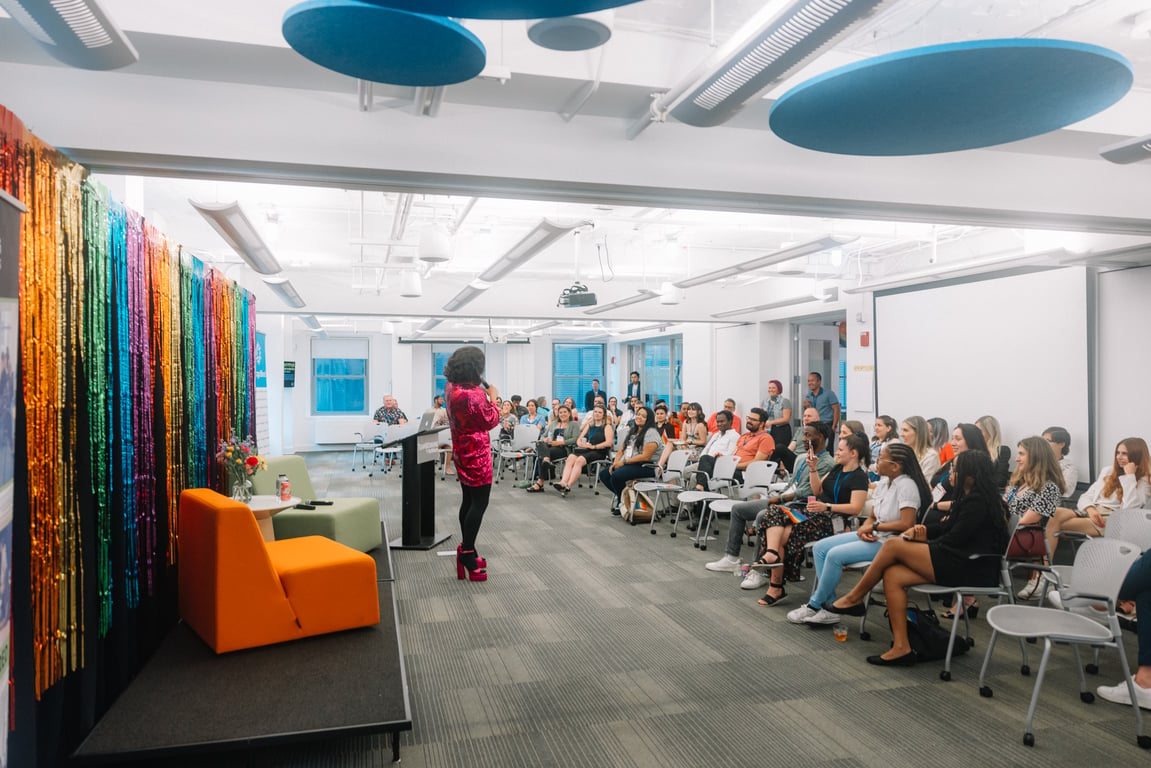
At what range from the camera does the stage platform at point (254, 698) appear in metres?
2.73

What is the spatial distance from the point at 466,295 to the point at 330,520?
5409mm

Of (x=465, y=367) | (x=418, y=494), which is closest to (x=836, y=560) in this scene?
(x=465, y=367)

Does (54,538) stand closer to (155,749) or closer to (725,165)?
(155,749)

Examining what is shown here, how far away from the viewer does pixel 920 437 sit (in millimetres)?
6945

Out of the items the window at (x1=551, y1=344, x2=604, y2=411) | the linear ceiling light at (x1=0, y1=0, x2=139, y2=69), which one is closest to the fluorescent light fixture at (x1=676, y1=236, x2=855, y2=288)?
the linear ceiling light at (x1=0, y1=0, x2=139, y2=69)

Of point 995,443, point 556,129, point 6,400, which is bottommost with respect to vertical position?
point 995,443

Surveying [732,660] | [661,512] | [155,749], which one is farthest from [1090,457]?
[155,749]

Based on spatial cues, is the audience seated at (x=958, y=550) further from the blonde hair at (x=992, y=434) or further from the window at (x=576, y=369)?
the window at (x=576, y=369)

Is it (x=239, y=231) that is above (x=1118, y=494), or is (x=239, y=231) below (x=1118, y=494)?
above

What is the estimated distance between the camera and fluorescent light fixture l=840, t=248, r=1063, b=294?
6.80m

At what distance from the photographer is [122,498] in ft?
11.2

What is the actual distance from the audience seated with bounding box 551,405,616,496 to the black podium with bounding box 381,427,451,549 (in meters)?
3.28

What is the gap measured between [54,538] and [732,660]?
3.23m

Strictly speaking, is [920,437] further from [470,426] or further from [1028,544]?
[470,426]
